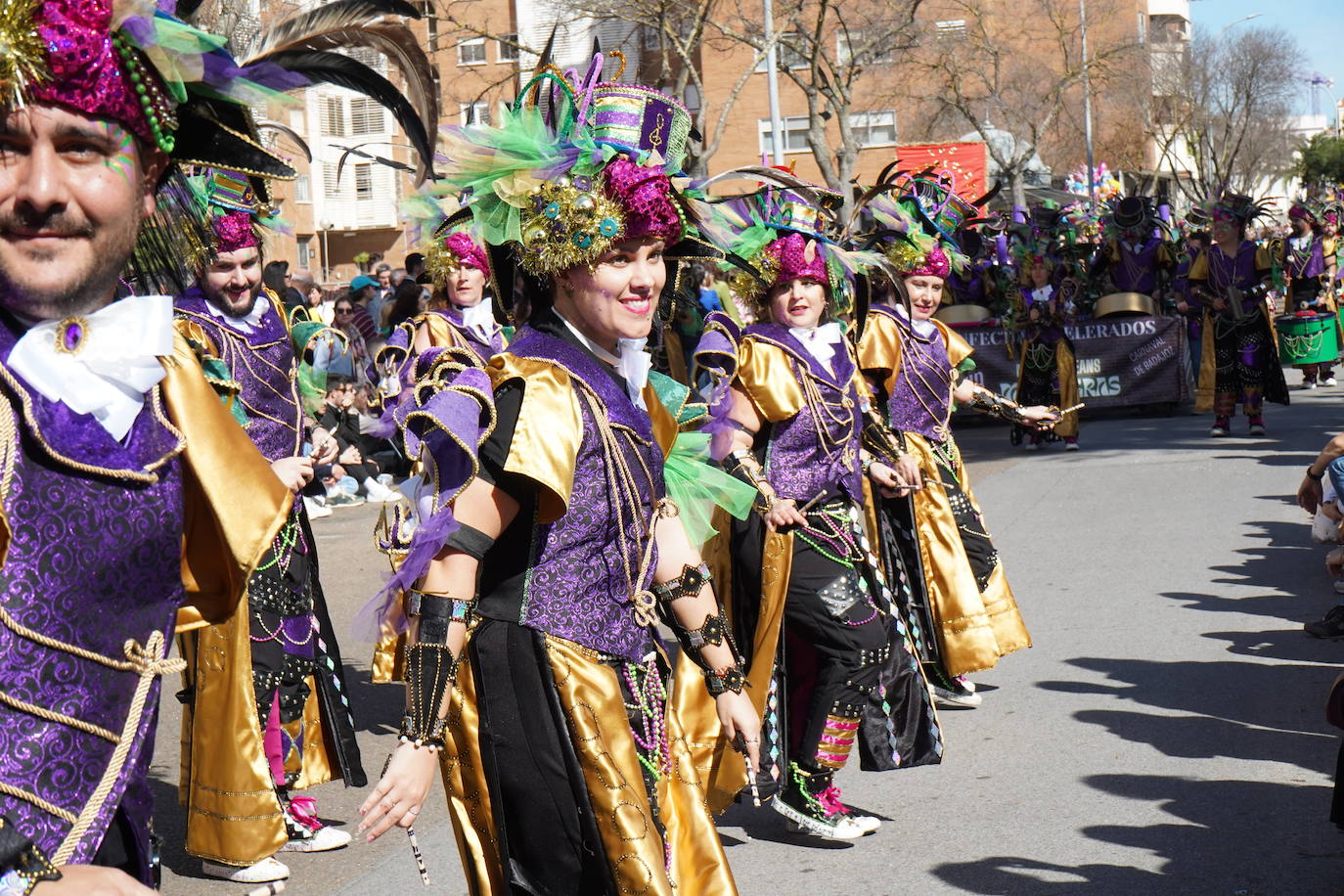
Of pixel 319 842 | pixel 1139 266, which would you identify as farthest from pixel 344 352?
pixel 1139 266

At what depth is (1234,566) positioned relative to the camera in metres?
9.26

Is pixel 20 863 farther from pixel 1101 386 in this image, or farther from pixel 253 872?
pixel 1101 386

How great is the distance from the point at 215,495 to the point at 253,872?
3238 millimetres

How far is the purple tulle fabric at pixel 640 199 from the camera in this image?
3.32 metres

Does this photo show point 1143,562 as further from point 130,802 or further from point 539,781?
point 130,802

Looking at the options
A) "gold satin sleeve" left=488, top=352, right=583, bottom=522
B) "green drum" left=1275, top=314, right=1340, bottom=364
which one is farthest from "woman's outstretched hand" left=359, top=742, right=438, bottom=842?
"green drum" left=1275, top=314, right=1340, bottom=364

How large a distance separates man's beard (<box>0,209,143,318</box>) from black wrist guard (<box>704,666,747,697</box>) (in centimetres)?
176

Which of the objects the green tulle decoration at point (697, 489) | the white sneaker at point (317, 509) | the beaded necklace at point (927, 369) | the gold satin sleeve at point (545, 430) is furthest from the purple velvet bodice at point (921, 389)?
the white sneaker at point (317, 509)

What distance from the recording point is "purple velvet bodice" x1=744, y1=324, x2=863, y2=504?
532cm

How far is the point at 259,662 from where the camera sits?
5.30 meters

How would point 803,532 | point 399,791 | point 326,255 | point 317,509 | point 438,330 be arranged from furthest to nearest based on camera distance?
point 326,255 → point 317,509 → point 438,330 → point 803,532 → point 399,791

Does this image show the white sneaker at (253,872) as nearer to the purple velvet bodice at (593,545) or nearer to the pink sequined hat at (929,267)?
the purple velvet bodice at (593,545)

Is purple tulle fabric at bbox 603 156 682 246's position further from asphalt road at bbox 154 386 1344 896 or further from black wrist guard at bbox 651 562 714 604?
asphalt road at bbox 154 386 1344 896

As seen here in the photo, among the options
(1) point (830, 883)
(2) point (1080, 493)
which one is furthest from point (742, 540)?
(2) point (1080, 493)
